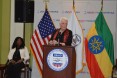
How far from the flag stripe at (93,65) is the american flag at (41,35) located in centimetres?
101

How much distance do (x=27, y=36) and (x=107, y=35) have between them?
7.68 ft

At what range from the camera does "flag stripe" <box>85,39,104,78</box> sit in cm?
729

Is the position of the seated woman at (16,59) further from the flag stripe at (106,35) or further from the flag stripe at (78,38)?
the flag stripe at (106,35)

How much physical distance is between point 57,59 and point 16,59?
280 centimetres

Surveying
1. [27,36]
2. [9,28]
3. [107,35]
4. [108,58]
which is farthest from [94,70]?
[9,28]

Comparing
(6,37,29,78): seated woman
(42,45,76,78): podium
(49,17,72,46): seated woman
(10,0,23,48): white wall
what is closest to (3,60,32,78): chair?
(6,37,29,78): seated woman

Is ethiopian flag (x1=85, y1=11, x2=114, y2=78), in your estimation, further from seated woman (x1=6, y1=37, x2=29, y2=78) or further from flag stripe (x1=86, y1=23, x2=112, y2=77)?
seated woman (x1=6, y1=37, x2=29, y2=78)

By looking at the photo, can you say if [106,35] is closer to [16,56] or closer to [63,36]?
[16,56]

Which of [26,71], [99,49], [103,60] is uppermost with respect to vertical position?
[99,49]

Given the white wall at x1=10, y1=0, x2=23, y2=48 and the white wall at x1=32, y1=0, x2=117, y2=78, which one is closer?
the white wall at x1=32, y1=0, x2=117, y2=78

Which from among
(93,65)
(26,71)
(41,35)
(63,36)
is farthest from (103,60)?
→ (63,36)

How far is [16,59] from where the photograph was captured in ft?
23.9

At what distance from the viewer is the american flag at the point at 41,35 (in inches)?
299

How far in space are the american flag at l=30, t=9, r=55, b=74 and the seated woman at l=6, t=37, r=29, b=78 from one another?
42 cm
